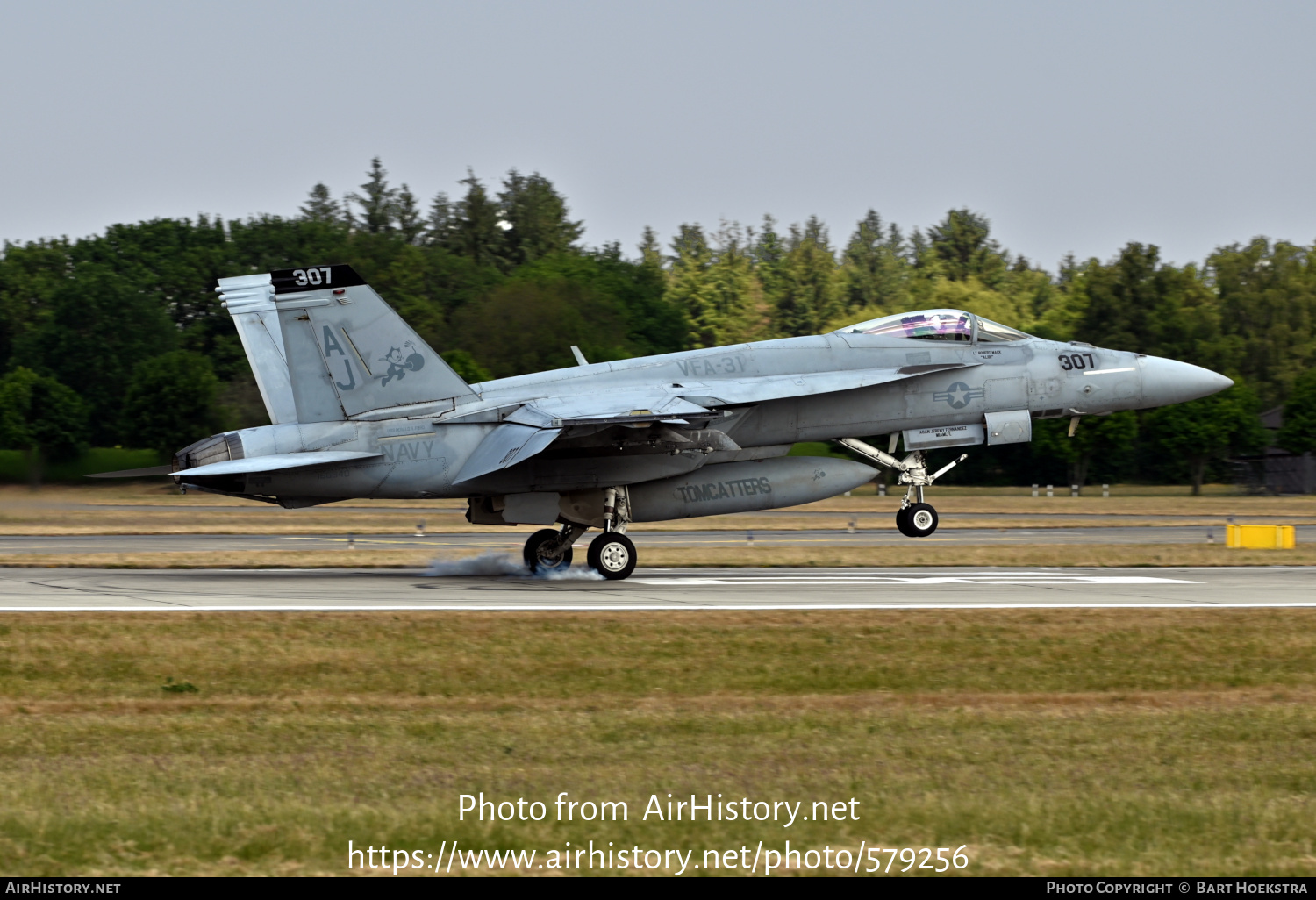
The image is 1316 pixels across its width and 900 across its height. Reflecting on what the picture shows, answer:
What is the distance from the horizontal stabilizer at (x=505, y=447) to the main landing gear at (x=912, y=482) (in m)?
5.61

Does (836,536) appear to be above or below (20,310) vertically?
below

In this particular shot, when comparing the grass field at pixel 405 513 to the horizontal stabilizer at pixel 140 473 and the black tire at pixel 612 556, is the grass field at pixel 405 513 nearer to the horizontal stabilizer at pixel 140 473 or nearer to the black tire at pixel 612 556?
the horizontal stabilizer at pixel 140 473

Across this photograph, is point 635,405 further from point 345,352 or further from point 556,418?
point 345,352

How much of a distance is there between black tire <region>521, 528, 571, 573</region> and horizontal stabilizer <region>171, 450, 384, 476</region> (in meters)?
3.58

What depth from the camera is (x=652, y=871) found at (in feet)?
Answer: 21.8

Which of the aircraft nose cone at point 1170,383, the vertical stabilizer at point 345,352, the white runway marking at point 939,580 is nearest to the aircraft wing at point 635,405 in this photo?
the vertical stabilizer at point 345,352

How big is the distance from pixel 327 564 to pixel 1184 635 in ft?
49.7

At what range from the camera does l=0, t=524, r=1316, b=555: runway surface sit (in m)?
30.7

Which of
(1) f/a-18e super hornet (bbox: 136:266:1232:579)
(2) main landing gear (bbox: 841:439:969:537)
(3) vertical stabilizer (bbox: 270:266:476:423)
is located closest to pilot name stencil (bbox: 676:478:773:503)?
(1) f/a-18e super hornet (bbox: 136:266:1232:579)

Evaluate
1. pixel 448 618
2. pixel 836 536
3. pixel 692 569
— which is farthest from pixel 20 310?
pixel 448 618

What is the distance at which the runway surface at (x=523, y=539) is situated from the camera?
30.7 meters

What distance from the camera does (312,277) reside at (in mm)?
20094

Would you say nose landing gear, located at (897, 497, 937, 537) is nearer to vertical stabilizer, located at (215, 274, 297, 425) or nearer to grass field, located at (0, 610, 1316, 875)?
grass field, located at (0, 610, 1316, 875)
